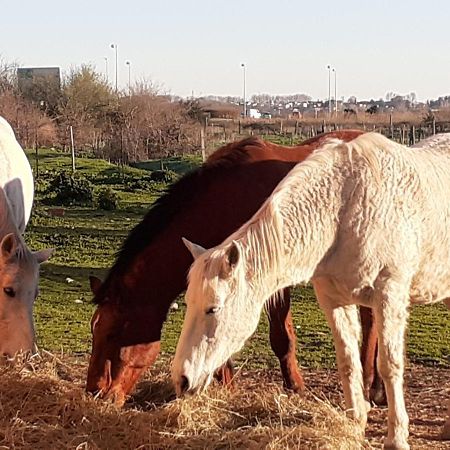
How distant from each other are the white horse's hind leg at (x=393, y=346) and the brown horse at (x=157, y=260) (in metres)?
1.14

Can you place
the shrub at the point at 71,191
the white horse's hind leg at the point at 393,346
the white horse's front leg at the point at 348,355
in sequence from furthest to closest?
the shrub at the point at 71,191 < the white horse's front leg at the point at 348,355 < the white horse's hind leg at the point at 393,346

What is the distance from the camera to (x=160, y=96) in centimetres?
3275

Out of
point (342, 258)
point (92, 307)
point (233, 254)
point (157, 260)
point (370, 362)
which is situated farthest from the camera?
point (92, 307)

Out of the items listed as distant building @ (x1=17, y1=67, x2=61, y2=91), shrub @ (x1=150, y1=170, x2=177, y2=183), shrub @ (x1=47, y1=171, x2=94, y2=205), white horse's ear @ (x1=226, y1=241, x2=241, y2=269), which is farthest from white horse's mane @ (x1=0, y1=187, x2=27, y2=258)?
distant building @ (x1=17, y1=67, x2=61, y2=91)

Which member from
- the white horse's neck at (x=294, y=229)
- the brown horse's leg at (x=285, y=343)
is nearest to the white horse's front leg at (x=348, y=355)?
the white horse's neck at (x=294, y=229)

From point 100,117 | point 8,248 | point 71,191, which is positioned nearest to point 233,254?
point 8,248

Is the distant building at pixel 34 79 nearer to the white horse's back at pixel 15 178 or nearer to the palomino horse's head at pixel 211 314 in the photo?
the white horse's back at pixel 15 178

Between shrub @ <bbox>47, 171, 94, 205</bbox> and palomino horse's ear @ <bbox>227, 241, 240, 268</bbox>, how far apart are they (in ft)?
41.9

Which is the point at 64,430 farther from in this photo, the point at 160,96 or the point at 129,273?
the point at 160,96

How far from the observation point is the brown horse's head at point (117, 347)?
14.8 ft

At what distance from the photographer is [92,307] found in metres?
8.50

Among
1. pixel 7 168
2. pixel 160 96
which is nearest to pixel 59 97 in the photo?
pixel 160 96

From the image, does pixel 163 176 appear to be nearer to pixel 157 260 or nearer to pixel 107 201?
pixel 107 201

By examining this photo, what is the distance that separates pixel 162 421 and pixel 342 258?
4.24 ft
